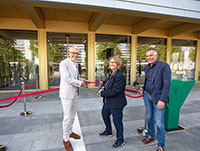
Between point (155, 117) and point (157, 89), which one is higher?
point (157, 89)

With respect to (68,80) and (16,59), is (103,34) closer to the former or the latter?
(16,59)

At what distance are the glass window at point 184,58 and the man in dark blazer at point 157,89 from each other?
10.0m

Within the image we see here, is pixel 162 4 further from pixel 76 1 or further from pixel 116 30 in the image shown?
pixel 116 30

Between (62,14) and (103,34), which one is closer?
(62,14)

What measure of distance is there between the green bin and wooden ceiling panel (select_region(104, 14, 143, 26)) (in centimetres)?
560

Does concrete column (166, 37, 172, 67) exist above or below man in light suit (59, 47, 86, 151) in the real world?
above

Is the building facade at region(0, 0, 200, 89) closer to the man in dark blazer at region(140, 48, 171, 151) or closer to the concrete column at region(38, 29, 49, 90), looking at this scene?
the concrete column at region(38, 29, 49, 90)

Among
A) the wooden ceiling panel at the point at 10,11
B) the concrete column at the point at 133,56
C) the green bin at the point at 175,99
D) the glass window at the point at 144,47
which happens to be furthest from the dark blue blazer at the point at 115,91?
the glass window at the point at 144,47

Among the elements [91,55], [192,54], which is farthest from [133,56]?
[192,54]

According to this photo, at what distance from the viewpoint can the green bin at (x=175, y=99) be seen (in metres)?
2.91

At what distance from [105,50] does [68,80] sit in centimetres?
753

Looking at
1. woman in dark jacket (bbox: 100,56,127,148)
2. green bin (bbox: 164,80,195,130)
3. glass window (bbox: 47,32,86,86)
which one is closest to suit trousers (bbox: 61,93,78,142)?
woman in dark jacket (bbox: 100,56,127,148)

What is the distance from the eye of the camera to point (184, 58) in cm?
1147

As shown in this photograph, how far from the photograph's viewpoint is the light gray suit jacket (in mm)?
2213
